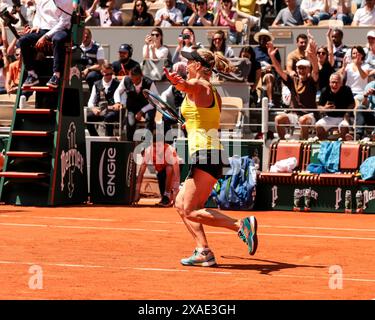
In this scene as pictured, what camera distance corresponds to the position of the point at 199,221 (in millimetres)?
11336

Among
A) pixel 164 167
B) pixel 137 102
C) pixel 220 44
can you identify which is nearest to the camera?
pixel 164 167

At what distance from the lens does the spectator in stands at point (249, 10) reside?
2345 cm

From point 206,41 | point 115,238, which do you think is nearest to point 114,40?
point 206,41

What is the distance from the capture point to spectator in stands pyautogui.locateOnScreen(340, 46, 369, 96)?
20.5m

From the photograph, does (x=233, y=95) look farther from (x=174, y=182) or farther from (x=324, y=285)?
(x=324, y=285)

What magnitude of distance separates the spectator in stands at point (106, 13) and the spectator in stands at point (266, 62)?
390 centimetres

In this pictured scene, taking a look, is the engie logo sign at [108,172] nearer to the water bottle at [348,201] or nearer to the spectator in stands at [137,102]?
the spectator in stands at [137,102]

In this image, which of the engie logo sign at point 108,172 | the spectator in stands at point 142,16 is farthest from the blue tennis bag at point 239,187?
the spectator in stands at point 142,16

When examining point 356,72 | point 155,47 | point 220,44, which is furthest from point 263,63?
point 155,47

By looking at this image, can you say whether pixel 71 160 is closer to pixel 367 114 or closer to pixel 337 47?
pixel 367 114

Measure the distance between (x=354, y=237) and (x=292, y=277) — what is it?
150 inches

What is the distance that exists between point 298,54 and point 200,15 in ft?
10.5

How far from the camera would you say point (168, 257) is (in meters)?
12.0

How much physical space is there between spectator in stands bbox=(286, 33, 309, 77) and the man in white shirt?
5.39 m
